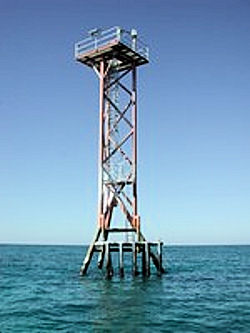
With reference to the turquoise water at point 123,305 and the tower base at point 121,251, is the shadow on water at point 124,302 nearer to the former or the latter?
the turquoise water at point 123,305

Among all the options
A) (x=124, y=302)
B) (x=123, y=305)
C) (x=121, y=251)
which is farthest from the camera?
(x=121, y=251)

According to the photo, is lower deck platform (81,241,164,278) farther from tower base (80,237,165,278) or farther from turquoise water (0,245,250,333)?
turquoise water (0,245,250,333)

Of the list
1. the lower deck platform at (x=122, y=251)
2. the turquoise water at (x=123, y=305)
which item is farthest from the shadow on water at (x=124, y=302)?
the lower deck platform at (x=122, y=251)

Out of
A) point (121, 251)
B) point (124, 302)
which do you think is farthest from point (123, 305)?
point (121, 251)

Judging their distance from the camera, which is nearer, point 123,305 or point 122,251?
point 123,305

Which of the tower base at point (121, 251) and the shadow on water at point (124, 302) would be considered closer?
the shadow on water at point (124, 302)

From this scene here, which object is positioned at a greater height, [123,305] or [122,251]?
[122,251]

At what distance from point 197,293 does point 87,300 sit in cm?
771

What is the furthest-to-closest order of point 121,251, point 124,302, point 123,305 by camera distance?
point 121,251 → point 124,302 → point 123,305

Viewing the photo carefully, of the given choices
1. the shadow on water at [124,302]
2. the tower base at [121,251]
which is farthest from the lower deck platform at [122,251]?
the shadow on water at [124,302]

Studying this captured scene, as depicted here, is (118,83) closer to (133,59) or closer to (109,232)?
(133,59)

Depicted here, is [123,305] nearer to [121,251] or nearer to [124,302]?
[124,302]

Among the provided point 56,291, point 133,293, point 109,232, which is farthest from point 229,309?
point 109,232

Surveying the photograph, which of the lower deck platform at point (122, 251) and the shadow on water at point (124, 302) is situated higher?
the lower deck platform at point (122, 251)
